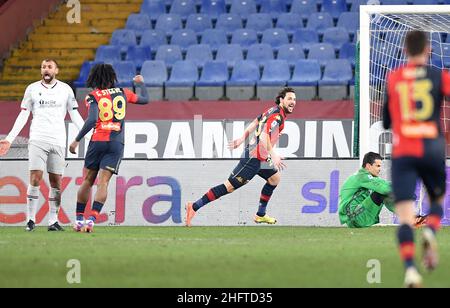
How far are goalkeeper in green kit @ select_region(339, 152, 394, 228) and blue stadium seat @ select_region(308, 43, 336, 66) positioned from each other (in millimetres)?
6066

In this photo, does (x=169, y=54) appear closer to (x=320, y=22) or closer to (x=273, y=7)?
(x=273, y=7)

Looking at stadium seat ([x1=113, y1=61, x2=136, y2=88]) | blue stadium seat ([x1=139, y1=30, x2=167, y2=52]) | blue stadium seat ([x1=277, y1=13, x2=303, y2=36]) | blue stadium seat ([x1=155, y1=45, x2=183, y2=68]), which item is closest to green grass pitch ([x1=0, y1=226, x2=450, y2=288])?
stadium seat ([x1=113, y1=61, x2=136, y2=88])

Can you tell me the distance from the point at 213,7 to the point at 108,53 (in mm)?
2496

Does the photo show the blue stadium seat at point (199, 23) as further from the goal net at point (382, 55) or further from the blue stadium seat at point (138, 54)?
the goal net at point (382, 55)

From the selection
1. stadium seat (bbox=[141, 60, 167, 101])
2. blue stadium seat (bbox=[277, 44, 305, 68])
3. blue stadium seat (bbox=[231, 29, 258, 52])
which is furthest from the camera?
blue stadium seat (bbox=[231, 29, 258, 52])

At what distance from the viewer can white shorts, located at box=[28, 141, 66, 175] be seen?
43.4 feet

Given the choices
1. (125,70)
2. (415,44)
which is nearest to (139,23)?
(125,70)

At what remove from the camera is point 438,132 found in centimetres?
758

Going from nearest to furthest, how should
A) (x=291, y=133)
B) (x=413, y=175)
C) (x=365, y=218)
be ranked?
(x=413, y=175)
(x=365, y=218)
(x=291, y=133)

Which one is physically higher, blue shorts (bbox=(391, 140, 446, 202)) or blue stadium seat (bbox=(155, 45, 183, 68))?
blue stadium seat (bbox=(155, 45, 183, 68))

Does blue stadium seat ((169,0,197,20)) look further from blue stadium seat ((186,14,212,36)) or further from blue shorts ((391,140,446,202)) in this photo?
blue shorts ((391,140,446,202))
